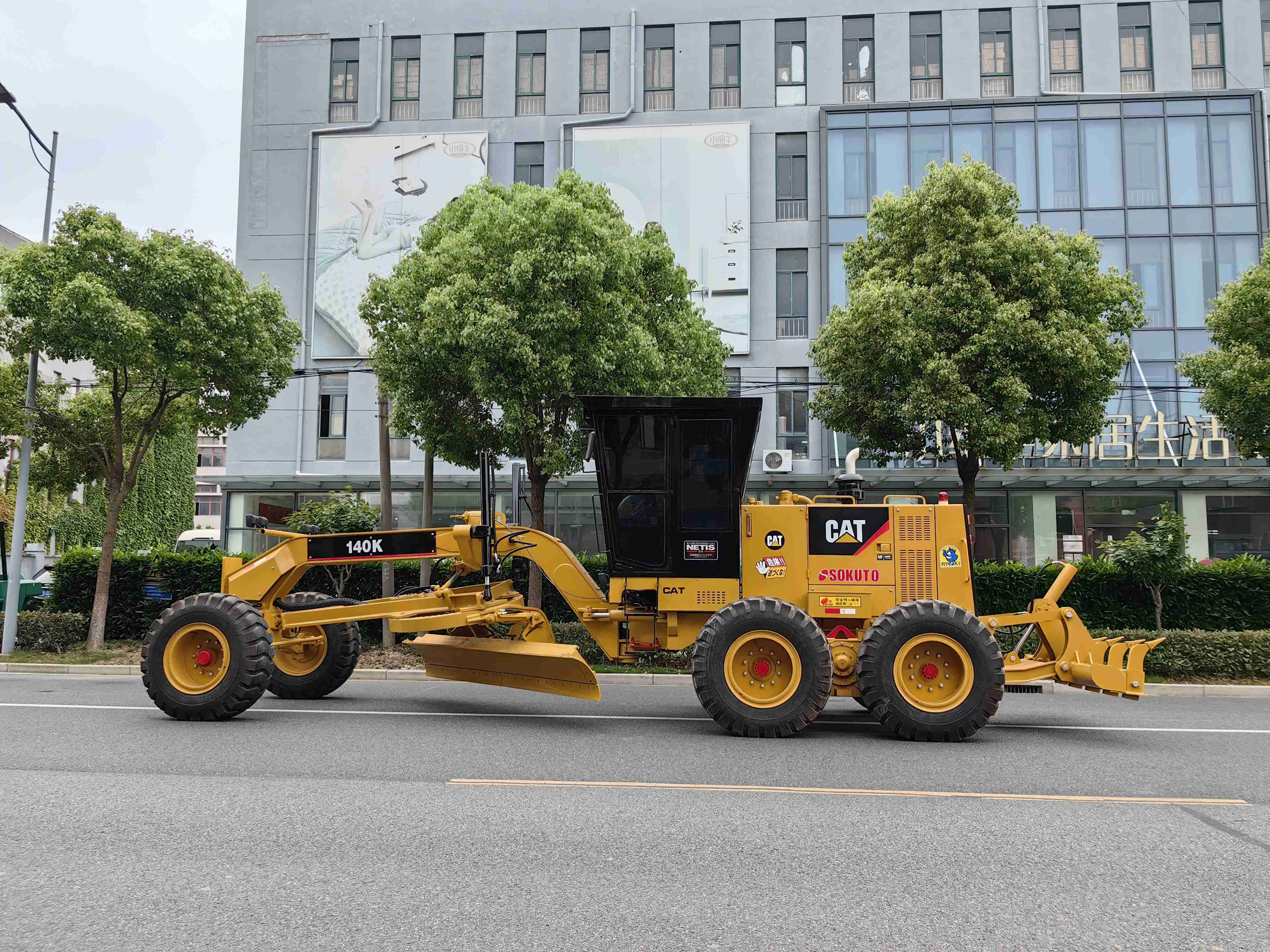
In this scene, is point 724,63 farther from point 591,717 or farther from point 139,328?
point 591,717

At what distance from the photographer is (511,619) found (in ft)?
31.4

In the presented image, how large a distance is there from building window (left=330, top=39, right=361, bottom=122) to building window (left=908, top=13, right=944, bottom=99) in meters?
17.4

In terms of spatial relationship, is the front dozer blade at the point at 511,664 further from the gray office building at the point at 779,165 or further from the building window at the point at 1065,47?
the building window at the point at 1065,47

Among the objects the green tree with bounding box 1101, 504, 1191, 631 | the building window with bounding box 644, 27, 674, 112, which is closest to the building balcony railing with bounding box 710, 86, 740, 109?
the building window with bounding box 644, 27, 674, 112

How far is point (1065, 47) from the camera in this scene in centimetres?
2762

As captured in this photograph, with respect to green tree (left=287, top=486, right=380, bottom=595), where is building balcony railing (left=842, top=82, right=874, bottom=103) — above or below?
above

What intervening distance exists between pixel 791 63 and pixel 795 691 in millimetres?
25217

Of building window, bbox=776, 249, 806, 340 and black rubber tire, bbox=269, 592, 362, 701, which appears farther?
building window, bbox=776, 249, 806, 340

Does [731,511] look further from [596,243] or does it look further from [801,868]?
[596,243]

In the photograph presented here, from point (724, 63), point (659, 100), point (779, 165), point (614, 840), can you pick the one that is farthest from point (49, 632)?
point (724, 63)

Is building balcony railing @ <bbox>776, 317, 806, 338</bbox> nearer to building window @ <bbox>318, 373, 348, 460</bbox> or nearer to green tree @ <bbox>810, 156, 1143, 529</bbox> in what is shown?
green tree @ <bbox>810, 156, 1143, 529</bbox>

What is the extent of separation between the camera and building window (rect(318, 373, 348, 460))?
28.5 metres

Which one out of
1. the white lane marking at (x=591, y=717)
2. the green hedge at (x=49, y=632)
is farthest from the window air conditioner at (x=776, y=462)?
the green hedge at (x=49, y=632)

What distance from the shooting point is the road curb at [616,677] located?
503 inches
